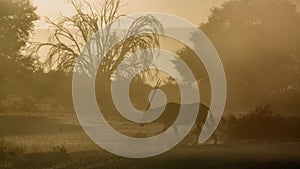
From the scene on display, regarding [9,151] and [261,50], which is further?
[261,50]

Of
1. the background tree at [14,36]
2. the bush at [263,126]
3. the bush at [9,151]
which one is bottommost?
the bush at [9,151]

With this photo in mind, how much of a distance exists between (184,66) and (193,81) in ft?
6.88

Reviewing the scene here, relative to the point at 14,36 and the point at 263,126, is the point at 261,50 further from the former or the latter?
the point at 14,36

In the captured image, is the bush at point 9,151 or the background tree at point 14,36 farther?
the background tree at point 14,36

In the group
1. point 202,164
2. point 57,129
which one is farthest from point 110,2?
point 202,164

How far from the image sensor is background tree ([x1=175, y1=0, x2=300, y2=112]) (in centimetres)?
6006

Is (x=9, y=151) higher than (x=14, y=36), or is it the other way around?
(x=14, y=36)

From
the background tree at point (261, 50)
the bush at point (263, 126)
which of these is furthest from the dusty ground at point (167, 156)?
the background tree at point (261, 50)

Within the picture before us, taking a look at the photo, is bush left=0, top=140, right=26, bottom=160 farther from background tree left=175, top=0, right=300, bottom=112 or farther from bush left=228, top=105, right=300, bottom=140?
background tree left=175, top=0, right=300, bottom=112

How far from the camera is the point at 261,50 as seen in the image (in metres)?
60.3

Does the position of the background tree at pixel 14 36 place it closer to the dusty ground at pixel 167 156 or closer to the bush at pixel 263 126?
the dusty ground at pixel 167 156

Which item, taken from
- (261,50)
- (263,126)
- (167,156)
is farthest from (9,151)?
(261,50)

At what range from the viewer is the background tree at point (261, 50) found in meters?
60.1

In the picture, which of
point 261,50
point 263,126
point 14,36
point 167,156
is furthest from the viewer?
point 261,50
